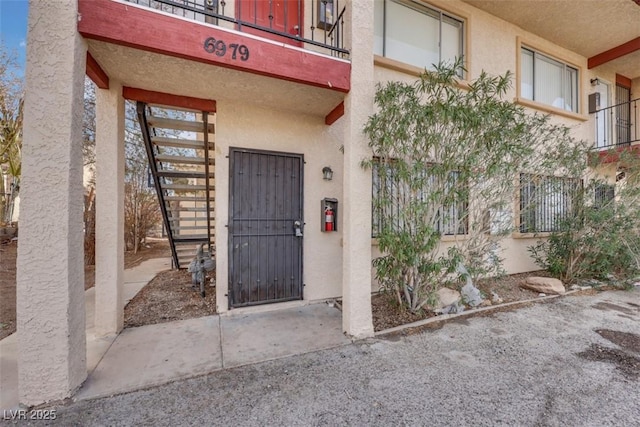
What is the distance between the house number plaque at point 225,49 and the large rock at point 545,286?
6.10 m

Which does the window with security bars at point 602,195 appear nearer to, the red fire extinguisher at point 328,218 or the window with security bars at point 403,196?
the window with security bars at point 403,196

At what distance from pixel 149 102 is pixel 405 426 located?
4531mm

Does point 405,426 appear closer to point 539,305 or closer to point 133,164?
point 539,305

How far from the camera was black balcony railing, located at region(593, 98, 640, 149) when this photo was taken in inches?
285

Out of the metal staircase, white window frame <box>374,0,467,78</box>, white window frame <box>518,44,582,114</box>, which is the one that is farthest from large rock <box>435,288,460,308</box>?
white window frame <box>518,44,582,114</box>

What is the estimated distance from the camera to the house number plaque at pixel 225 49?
8.82ft

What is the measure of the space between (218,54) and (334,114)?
1.89m

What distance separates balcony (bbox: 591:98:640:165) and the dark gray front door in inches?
322

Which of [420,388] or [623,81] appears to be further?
[623,81]

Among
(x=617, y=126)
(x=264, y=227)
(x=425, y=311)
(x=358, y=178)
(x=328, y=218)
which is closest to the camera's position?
(x=358, y=178)

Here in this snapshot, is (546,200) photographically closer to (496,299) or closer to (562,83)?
(496,299)

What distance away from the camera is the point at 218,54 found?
2723 millimetres

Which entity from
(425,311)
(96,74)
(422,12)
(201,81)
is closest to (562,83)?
(422,12)

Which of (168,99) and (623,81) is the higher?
(623,81)
